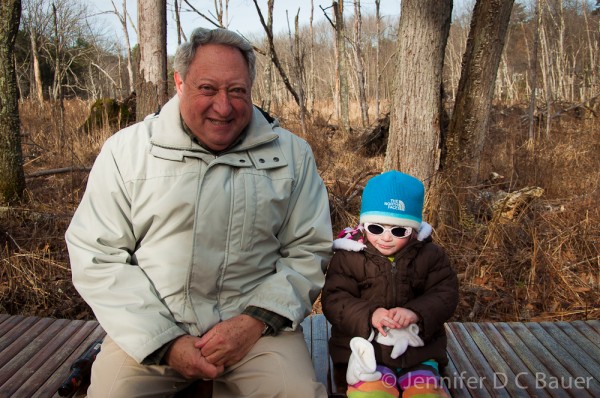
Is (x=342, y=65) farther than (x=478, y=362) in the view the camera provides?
Yes

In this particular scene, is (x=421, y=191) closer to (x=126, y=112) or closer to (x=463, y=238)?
(x=463, y=238)

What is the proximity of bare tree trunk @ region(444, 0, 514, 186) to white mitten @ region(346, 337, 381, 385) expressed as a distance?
2786 mm

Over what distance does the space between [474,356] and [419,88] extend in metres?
2.36

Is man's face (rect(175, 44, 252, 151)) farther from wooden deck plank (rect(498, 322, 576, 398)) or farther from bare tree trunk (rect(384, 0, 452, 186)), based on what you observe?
bare tree trunk (rect(384, 0, 452, 186))

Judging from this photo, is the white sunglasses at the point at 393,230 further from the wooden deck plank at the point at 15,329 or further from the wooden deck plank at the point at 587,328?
the wooden deck plank at the point at 15,329

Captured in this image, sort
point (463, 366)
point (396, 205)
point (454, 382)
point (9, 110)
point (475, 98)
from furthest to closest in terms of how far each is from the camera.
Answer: point (9, 110), point (475, 98), point (463, 366), point (454, 382), point (396, 205)

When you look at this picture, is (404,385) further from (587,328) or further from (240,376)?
(587,328)

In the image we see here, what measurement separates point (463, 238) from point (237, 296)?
2.80m

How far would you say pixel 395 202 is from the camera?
1.94 metres

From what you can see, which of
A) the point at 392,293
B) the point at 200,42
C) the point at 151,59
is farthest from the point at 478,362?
the point at 151,59

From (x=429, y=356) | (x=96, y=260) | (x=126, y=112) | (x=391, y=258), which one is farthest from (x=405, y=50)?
(x=126, y=112)

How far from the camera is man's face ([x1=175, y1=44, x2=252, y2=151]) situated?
73.6 inches

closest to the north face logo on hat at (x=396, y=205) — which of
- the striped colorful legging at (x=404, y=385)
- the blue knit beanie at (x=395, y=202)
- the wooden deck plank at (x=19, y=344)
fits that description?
the blue knit beanie at (x=395, y=202)

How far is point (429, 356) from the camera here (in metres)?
1.91
